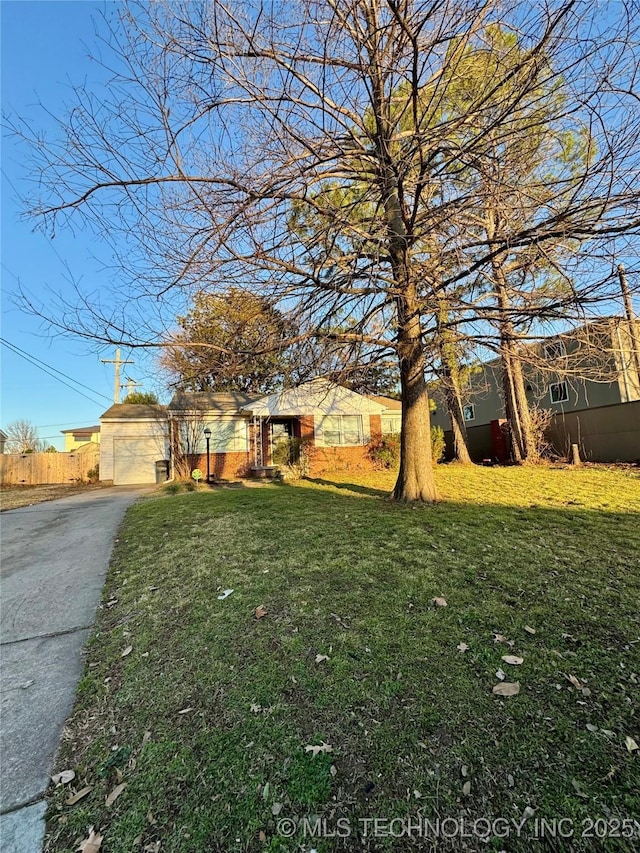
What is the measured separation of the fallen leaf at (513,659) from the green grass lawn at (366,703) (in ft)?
0.16

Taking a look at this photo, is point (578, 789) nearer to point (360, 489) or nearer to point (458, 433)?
point (360, 489)

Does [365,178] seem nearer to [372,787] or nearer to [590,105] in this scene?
[590,105]

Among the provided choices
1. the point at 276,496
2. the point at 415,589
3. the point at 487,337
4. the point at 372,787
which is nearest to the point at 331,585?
the point at 415,589

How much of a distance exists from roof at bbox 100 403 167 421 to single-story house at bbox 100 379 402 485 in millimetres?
38

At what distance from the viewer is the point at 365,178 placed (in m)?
5.38

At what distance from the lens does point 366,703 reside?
2248mm

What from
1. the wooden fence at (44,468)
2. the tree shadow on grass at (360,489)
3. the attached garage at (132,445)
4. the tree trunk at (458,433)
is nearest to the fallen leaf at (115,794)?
the tree shadow on grass at (360,489)

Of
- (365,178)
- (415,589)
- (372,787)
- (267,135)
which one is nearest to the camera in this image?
(372,787)

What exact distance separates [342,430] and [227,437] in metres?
4.78

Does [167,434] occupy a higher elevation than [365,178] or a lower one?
lower

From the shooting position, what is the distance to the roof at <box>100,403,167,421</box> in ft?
56.9

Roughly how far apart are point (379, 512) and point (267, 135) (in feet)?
17.3

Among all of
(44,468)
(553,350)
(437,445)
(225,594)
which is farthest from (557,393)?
(44,468)

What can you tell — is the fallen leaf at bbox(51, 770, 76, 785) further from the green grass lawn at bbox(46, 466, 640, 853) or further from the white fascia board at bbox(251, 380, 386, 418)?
→ the white fascia board at bbox(251, 380, 386, 418)
